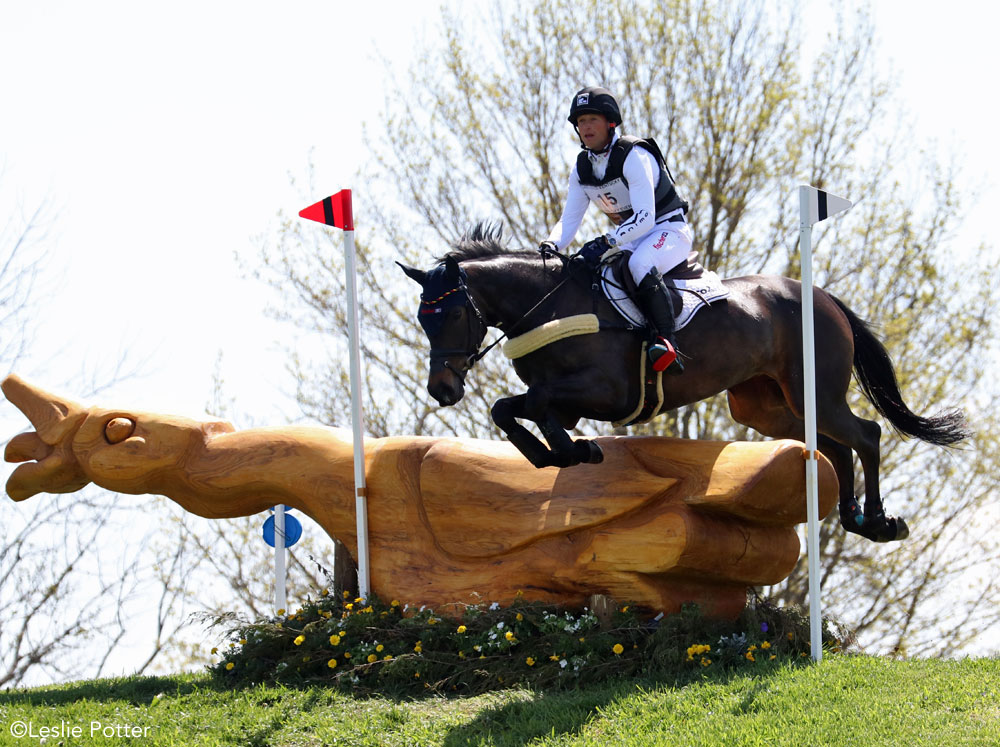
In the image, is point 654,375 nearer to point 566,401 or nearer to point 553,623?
point 566,401

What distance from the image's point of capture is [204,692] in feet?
21.9

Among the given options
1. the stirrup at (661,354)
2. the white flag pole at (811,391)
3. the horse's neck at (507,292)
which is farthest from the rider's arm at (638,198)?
the white flag pole at (811,391)

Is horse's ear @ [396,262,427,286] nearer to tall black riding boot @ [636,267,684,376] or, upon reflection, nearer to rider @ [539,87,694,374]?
rider @ [539,87,694,374]

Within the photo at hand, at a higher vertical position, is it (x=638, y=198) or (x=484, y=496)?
(x=638, y=198)

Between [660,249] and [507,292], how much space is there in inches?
38.9

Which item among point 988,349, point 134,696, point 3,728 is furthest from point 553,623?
point 988,349

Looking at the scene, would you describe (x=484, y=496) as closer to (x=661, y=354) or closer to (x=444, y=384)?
(x=444, y=384)

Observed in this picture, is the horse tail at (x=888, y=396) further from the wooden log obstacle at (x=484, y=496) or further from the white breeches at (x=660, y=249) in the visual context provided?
the white breeches at (x=660, y=249)

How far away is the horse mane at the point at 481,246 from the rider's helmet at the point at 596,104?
2.78 ft

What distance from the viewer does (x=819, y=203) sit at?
652 cm

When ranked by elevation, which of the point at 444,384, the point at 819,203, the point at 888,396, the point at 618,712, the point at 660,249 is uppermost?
the point at 819,203

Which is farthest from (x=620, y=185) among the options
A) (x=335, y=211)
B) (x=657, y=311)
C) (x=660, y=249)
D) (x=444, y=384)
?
(x=335, y=211)

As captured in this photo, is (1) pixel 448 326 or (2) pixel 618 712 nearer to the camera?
(2) pixel 618 712

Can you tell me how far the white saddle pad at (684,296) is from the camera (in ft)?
20.9
